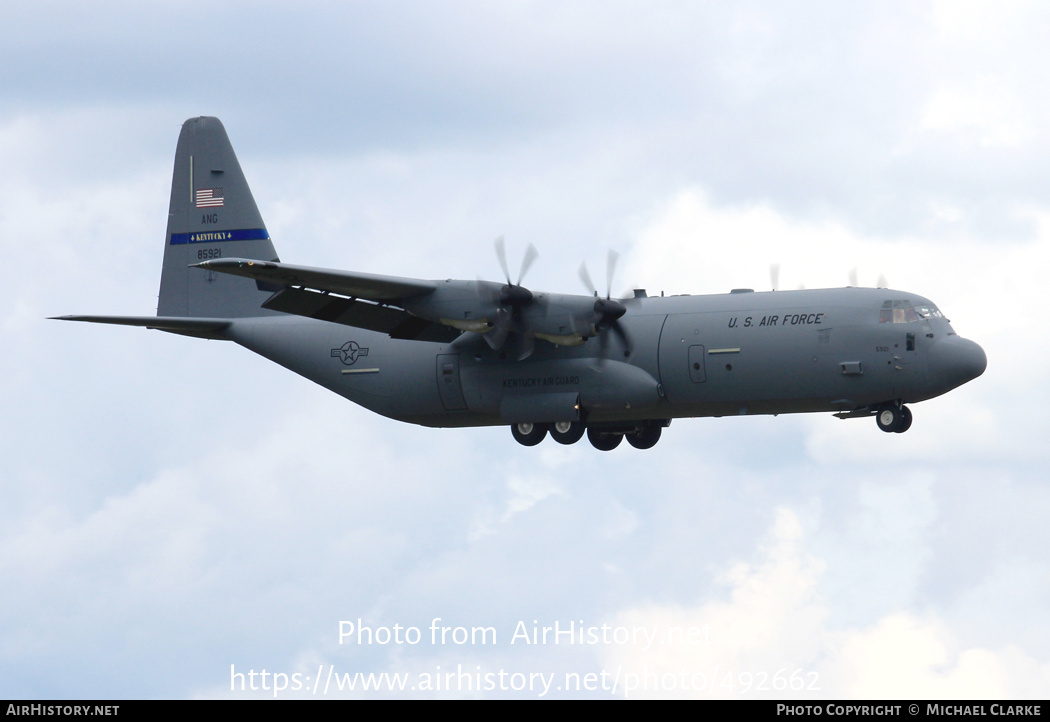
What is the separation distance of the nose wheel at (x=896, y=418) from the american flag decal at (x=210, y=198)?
1602 cm

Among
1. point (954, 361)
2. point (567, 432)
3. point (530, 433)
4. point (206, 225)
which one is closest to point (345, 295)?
point (530, 433)

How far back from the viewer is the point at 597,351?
2862 cm

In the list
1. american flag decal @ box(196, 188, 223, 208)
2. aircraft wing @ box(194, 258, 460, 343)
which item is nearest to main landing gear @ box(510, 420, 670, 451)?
aircraft wing @ box(194, 258, 460, 343)

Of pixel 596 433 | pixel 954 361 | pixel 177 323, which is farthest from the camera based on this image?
pixel 177 323

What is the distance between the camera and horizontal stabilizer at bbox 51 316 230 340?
3066 centimetres

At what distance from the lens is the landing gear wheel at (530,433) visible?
2936 centimetres

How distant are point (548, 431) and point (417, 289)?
4456 millimetres

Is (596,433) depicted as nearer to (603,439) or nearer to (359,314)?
(603,439)

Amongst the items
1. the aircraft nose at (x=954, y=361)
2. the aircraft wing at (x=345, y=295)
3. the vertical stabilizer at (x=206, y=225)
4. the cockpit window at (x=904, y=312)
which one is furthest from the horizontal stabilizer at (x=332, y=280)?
the aircraft nose at (x=954, y=361)

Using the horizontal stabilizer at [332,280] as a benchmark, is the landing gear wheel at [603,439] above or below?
below

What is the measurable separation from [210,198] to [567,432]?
10.8m

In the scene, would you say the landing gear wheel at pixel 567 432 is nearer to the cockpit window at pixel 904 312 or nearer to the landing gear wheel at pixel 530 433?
the landing gear wheel at pixel 530 433

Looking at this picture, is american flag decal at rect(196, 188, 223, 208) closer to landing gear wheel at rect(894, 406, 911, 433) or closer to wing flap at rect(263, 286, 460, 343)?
wing flap at rect(263, 286, 460, 343)

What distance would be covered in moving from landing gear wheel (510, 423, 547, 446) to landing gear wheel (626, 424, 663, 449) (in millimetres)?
2353
